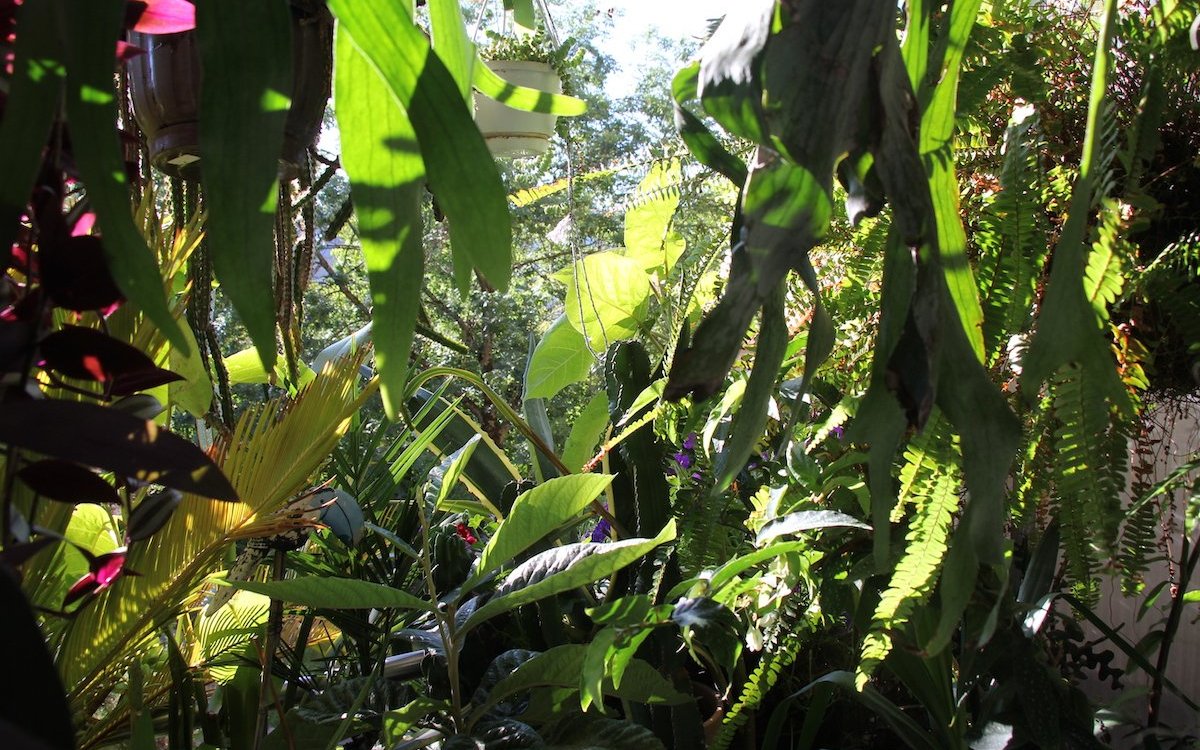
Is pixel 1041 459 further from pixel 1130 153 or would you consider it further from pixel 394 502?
pixel 394 502

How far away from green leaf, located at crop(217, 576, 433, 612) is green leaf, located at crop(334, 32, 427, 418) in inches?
22.4

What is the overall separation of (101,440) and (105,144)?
0.10 m

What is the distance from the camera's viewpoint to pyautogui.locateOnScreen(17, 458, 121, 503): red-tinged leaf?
1.01ft

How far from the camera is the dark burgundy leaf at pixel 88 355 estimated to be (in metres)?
0.30

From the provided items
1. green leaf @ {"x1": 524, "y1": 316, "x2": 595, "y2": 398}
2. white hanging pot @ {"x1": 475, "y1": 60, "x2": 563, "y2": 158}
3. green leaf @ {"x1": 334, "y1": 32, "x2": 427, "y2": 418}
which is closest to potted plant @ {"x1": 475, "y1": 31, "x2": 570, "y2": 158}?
white hanging pot @ {"x1": 475, "y1": 60, "x2": 563, "y2": 158}

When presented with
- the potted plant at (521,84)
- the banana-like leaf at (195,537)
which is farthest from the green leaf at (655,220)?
the potted plant at (521,84)

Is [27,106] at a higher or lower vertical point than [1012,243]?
lower

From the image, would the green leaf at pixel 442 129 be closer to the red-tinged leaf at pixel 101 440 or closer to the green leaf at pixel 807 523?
the red-tinged leaf at pixel 101 440

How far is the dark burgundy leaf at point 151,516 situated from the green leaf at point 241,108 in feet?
0.58

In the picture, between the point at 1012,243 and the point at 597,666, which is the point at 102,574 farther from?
the point at 1012,243

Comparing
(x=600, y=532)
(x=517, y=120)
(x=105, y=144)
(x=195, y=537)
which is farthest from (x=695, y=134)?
(x=517, y=120)

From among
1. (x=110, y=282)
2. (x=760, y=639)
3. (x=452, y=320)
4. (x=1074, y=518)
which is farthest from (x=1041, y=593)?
(x=452, y=320)

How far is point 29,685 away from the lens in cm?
17

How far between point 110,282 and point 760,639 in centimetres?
79
